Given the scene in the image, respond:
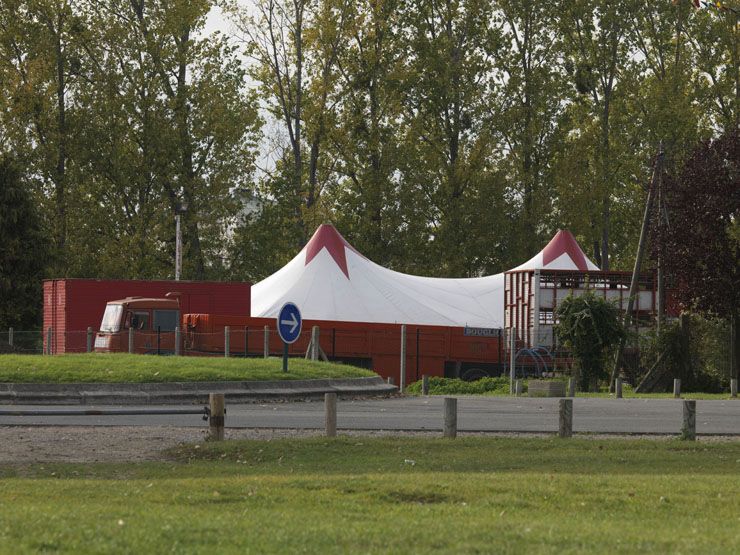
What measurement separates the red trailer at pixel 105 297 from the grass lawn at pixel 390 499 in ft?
91.5

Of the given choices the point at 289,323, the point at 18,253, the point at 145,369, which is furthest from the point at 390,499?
the point at 18,253

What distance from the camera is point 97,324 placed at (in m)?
43.9

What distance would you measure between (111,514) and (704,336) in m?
33.4

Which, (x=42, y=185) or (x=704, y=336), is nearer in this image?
(x=704, y=336)

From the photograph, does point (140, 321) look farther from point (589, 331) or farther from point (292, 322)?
point (292, 322)

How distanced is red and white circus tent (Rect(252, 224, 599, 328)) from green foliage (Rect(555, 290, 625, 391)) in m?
8.30

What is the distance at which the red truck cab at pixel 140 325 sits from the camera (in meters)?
39.5

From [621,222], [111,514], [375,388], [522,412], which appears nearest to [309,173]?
[621,222]

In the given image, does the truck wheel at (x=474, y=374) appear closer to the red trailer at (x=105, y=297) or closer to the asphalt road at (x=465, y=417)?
the red trailer at (x=105, y=297)

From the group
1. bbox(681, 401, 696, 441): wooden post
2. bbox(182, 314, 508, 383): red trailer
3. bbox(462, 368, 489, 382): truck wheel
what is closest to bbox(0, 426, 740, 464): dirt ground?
bbox(681, 401, 696, 441): wooden post

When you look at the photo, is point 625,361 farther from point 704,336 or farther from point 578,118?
point 578,118

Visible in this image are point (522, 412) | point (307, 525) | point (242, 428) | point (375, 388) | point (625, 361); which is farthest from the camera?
point (625, 361)

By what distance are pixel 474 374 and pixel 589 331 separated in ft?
18.0

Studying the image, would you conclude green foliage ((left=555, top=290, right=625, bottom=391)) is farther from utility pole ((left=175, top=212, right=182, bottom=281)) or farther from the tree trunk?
the tree trunk
